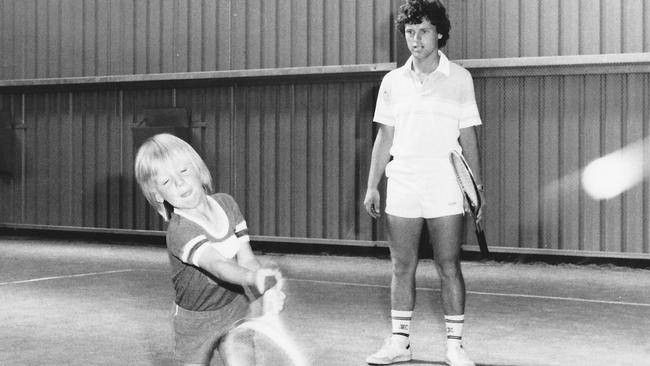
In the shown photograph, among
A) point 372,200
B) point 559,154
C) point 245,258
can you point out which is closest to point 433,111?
point 372,200

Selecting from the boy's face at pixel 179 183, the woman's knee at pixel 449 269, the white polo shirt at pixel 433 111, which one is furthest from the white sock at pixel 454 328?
the boy's face at pixel 179 183

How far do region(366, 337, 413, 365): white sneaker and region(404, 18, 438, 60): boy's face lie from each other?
158cm

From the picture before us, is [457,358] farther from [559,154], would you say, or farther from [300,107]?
[300,107]

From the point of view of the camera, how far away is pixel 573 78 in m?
11.2

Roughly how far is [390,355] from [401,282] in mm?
408

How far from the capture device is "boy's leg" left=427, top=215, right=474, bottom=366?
5168mm

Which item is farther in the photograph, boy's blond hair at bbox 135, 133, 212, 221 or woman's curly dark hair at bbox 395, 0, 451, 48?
woman's curly dark hair at bbox 395, 0, 451, 48

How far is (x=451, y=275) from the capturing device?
5.18m

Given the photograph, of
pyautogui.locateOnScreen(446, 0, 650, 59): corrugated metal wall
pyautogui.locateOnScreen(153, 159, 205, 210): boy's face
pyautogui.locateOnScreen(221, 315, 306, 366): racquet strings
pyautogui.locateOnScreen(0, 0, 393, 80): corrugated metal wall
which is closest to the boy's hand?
pyautogui.locateOnScreen(221, 315, 306, 366): racquet strings

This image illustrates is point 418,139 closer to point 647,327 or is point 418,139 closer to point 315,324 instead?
point 315,324

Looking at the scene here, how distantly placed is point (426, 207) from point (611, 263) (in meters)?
6.57

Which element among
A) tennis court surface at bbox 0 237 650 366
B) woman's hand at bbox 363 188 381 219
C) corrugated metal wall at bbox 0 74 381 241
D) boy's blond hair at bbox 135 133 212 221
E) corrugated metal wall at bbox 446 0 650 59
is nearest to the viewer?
boy's blond hair at bbox 135 133 212 221

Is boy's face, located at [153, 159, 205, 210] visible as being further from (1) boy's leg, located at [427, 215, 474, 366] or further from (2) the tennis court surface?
(2) the tennis court surface

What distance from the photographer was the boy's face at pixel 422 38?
16.9ft
